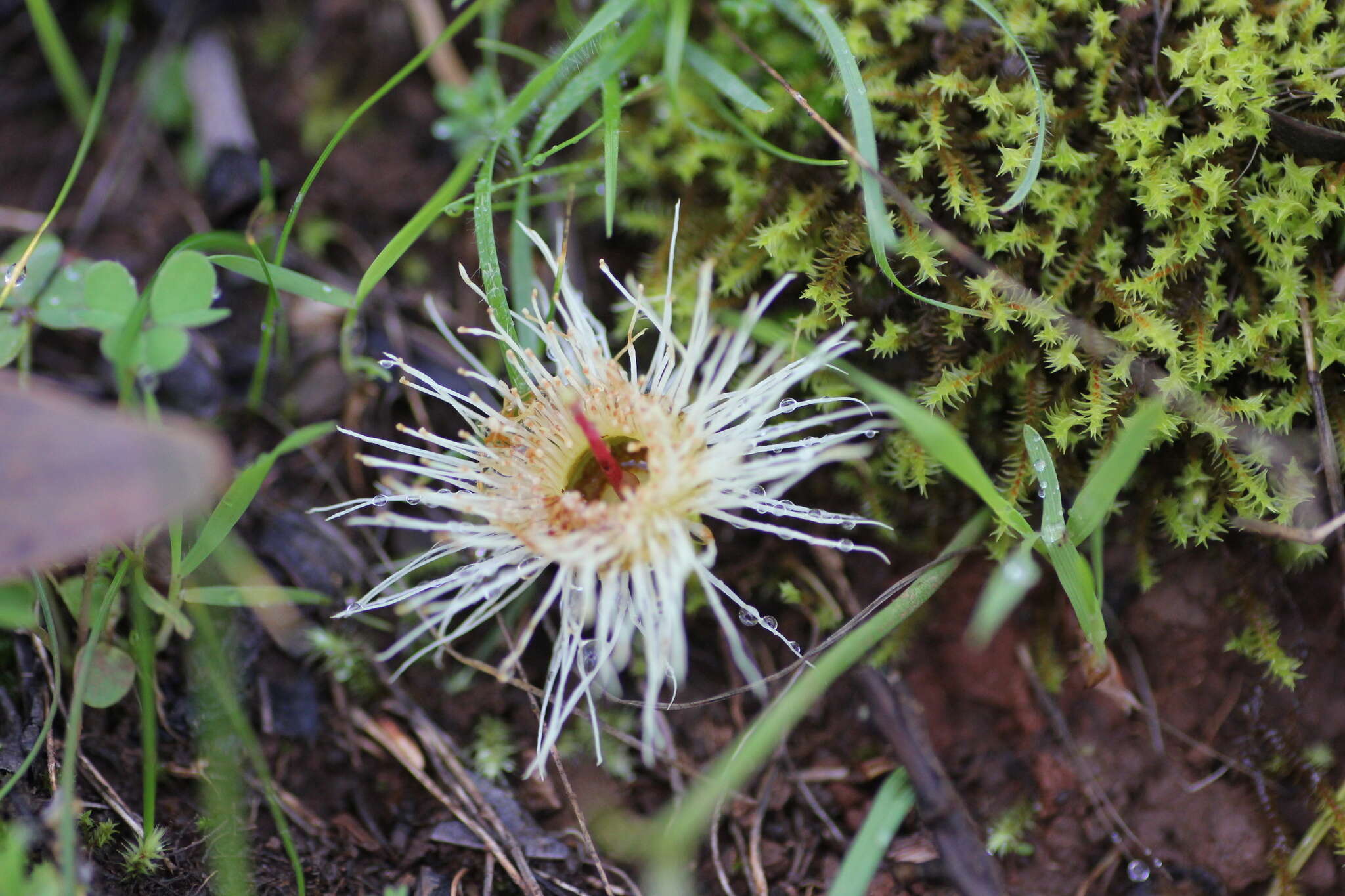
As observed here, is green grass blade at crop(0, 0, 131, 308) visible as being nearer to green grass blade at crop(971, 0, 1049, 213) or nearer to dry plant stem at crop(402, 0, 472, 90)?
dry plant stem at crop(402, 0, 472, 90)

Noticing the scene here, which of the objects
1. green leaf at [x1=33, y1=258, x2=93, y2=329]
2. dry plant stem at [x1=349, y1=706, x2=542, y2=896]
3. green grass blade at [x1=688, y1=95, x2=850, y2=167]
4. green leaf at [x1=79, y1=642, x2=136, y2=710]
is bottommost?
dry plant stem at [x1=349, y1=706, x2=542, y2=896]

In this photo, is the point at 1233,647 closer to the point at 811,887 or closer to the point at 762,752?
the point at 811,887

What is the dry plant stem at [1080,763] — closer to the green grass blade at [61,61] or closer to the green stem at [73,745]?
the green stem at [73,745]

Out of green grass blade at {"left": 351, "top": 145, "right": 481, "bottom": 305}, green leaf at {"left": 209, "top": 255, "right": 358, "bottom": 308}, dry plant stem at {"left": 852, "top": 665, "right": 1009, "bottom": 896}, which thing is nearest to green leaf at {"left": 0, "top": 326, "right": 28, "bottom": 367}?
green leaf at {"left": 209, "top": 255, "right": 358, "bottom": 308}

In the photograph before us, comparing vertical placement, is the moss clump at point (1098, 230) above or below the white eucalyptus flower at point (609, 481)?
above

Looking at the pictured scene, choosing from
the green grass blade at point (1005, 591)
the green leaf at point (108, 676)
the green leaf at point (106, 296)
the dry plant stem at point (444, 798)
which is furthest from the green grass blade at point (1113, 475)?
the green leaf at point (106, 296)

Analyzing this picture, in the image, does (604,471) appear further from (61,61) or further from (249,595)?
(61,61)
